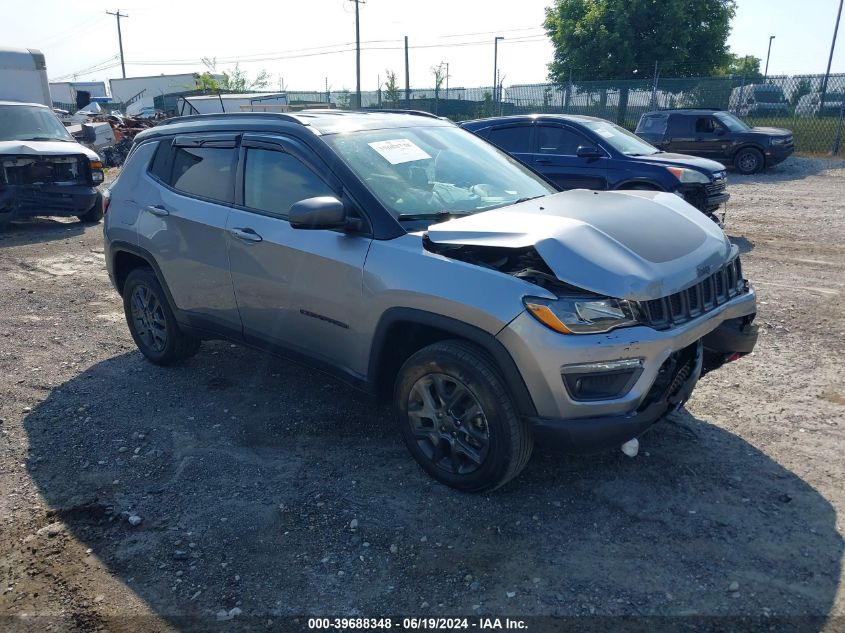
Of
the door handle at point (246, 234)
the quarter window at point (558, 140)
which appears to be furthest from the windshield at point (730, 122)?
the door handle at point (246, 234)

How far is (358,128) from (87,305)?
449 centimetres

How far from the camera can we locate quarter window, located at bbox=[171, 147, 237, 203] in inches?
175

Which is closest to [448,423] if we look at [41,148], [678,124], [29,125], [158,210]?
[158,210]

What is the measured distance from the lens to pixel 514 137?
32.9ft

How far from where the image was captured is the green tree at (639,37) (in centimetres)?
3072

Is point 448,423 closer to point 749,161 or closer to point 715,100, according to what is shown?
point 749,161

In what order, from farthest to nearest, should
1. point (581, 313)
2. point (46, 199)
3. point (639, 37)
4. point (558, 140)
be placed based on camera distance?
point (639, 37) < point (46, 199) < point (558, 140) < point (581, 313)

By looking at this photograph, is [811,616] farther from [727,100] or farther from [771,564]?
[727,100]

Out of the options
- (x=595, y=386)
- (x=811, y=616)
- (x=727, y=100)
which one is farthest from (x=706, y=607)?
(x=727, y=100)

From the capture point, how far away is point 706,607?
2.69 m

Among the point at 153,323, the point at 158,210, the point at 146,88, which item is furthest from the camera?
the point at 146,88

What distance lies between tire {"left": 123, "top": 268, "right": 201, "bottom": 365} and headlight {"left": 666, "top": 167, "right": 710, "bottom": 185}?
6644 mm

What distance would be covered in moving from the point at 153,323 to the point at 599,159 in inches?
256

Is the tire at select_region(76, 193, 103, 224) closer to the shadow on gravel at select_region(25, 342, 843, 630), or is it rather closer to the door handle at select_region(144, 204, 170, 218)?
the door handle at select_region(144, 204, 170, 218)
